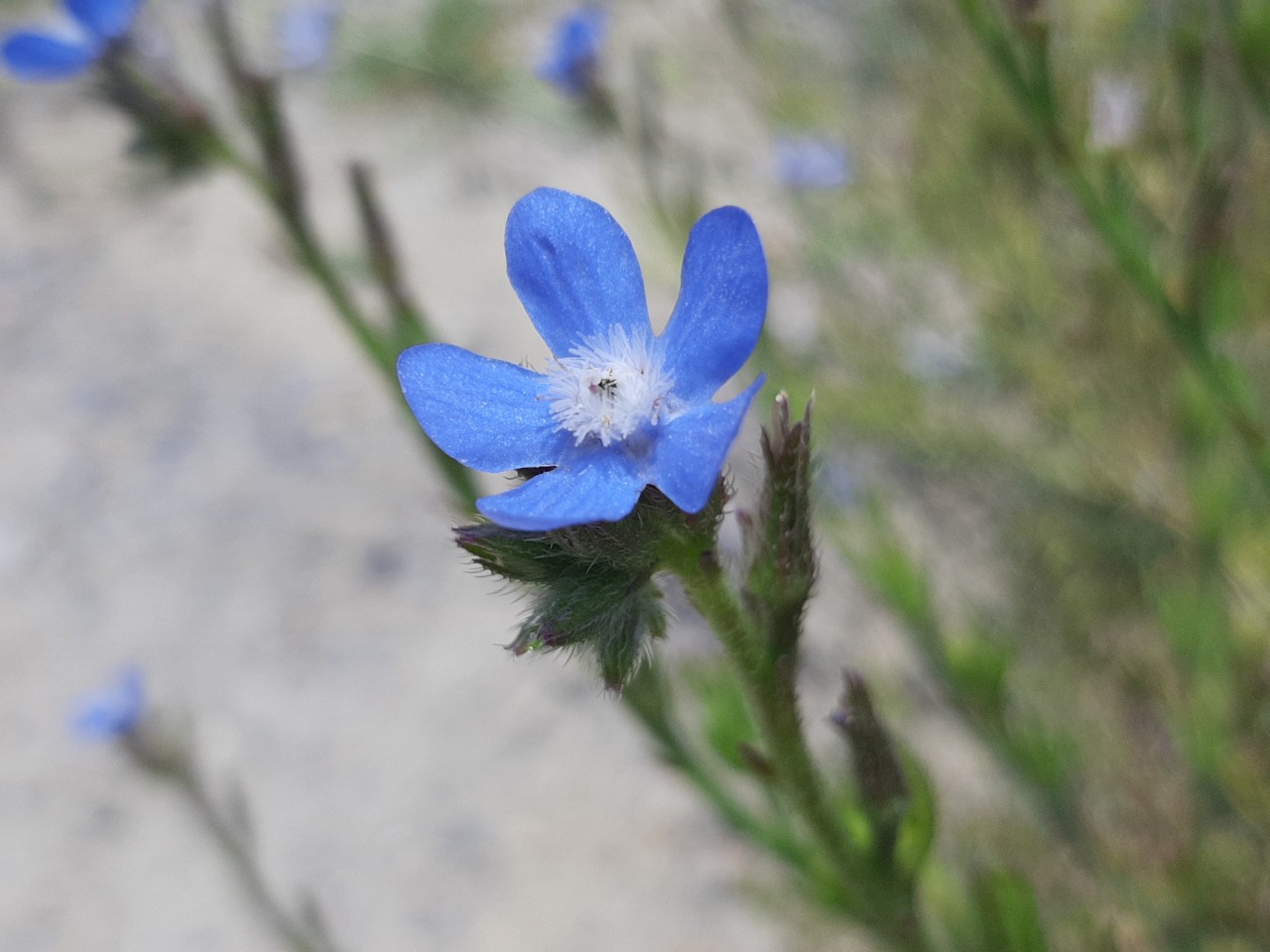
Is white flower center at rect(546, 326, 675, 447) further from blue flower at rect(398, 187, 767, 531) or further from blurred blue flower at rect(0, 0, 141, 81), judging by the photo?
blurred blue flower at rect(0, 0, 141, 81)

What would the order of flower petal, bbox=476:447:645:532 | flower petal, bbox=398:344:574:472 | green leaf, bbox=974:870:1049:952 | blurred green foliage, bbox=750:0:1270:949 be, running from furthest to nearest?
1. blurred green foliage, bbox=750:0:1270:949
2. green leaf, bbox=974:870:1049:952
3. flower petal, bbox=398:344:574:472
4. flower petal, bbox=476:447:645:532

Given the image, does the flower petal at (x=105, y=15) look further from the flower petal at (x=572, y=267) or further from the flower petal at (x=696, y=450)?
the flower petal at (x=696, y=450)

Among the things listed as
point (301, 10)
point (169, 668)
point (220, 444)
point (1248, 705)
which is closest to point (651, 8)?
point (301, 10)

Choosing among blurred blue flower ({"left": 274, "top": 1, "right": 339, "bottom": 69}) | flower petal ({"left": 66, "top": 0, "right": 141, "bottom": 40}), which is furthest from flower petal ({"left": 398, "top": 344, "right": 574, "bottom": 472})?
blurred blue flower ({"left": 274, "top": 1, "right": 339, "bottom": 69})

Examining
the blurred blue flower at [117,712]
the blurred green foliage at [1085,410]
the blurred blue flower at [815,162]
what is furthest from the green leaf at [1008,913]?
the blurred blue flower at [815,162]

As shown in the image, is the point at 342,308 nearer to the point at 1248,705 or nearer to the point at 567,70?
the point at 567,70
